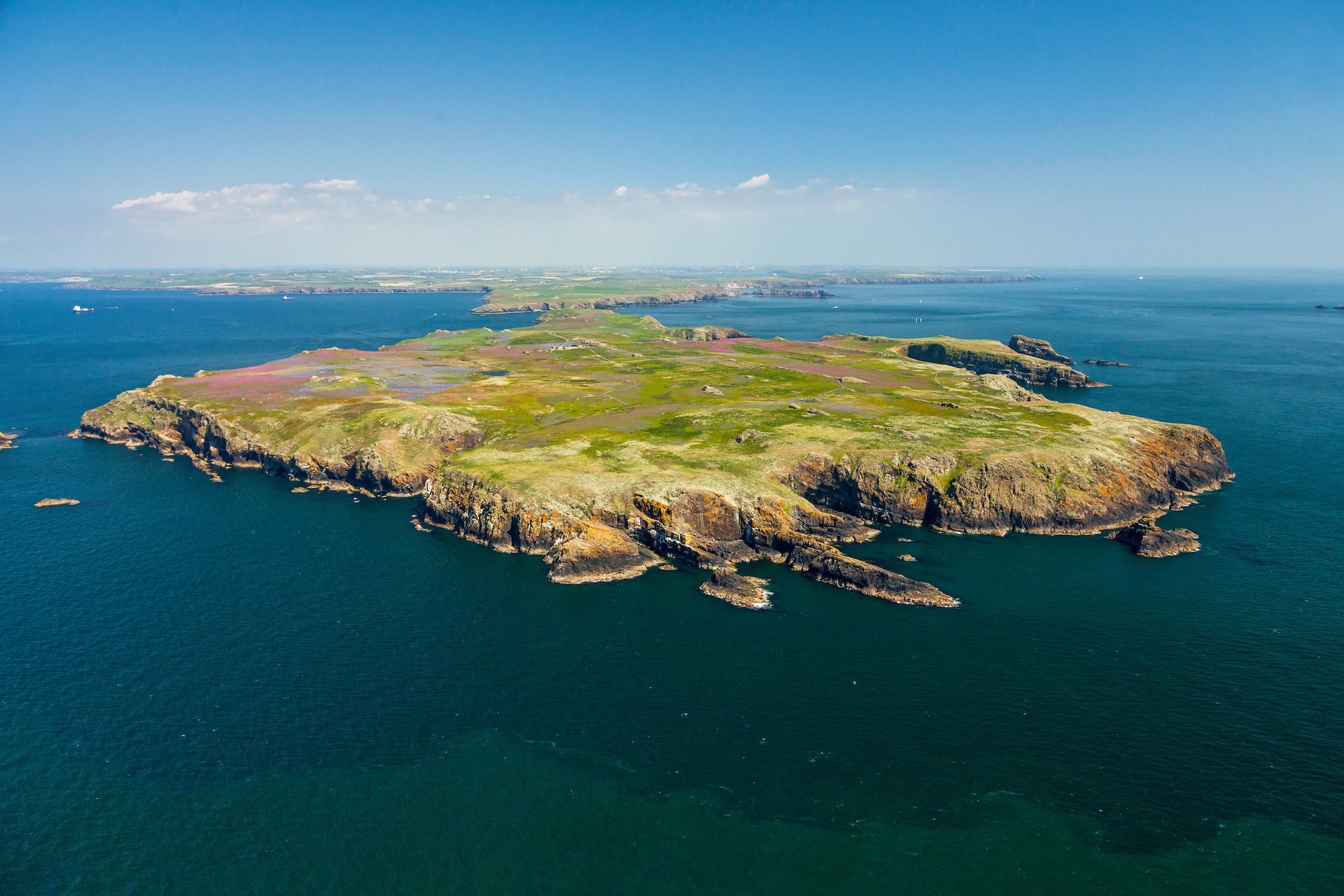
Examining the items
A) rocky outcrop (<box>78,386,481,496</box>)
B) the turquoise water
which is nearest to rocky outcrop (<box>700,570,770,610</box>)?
the turquoise water

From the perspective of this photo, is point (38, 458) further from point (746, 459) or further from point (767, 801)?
point (767, 801)

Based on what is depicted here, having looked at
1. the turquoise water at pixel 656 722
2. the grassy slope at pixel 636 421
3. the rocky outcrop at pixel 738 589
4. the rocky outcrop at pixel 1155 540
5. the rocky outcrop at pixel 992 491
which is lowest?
the turquoise water at pixel 656 722

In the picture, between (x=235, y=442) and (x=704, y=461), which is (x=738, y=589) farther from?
(x=235, y=442)

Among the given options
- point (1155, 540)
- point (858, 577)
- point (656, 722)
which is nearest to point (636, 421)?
point (858, 577)

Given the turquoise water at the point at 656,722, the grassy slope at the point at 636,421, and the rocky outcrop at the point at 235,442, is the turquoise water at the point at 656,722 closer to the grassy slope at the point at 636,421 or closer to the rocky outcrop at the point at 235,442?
the grassy slope at the point at 636,421

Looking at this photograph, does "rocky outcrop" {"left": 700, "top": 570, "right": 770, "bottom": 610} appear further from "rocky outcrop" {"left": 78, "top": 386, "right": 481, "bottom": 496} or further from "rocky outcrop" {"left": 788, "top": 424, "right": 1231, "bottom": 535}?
"rocky outcrop" {"left": 78, "top": 386, "right": 481, "bottom": 496}

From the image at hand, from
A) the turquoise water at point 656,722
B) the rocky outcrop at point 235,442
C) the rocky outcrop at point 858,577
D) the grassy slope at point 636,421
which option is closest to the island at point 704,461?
the rocky outcrop at point 858,577
